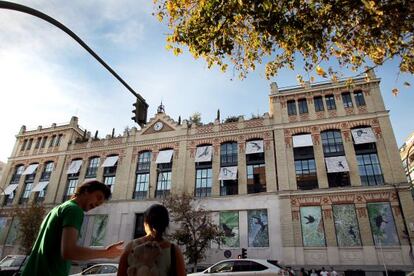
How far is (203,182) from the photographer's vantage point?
27.3 meters

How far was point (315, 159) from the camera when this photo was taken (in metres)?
24.7

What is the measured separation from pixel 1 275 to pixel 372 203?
25998mm

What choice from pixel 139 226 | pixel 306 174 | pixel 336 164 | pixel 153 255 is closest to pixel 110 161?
pixel 139 226

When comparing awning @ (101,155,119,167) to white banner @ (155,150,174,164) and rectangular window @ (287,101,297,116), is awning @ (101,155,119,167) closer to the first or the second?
white banner @ (155,150,174,164)

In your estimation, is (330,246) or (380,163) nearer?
(330,246)

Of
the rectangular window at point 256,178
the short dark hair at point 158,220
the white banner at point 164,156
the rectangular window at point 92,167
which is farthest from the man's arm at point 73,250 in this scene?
the rectangular window at point 92,167

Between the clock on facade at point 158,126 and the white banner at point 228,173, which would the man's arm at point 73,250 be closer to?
the white banner at point 228,173

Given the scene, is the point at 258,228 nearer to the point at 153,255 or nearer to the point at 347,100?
the point at 347,100

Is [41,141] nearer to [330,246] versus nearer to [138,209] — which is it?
[138,209]

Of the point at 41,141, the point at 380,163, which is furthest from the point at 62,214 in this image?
the point at 41,141

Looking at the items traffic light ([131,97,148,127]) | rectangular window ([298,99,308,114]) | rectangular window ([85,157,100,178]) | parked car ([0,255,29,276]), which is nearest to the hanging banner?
rectangular window ([85,157,100,178])

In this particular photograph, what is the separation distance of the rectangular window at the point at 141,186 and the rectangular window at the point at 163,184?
1.34 m

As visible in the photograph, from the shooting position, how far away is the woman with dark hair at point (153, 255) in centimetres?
234

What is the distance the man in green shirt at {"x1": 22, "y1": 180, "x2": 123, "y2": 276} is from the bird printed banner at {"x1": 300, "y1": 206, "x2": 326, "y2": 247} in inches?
878
